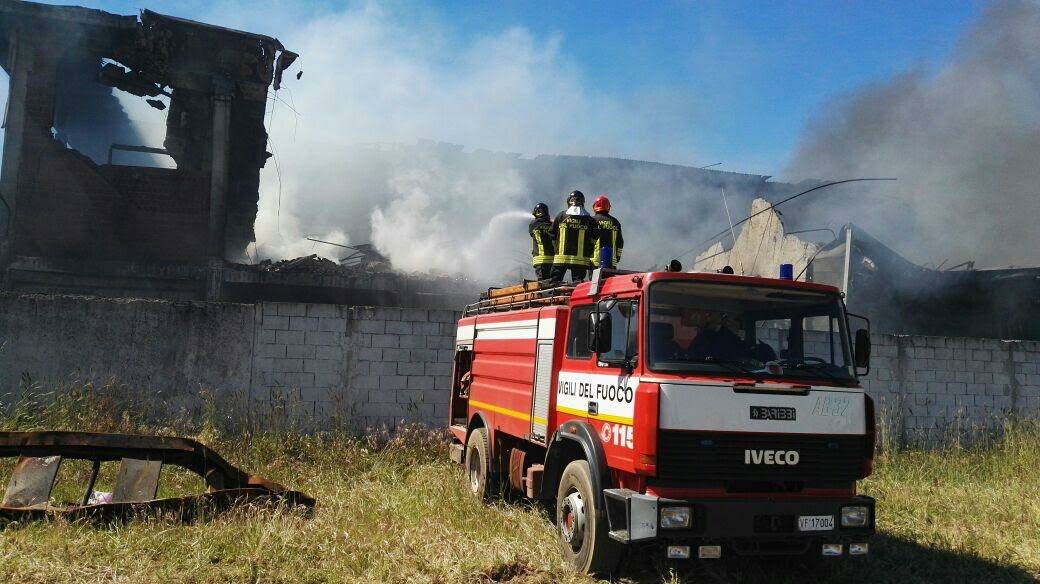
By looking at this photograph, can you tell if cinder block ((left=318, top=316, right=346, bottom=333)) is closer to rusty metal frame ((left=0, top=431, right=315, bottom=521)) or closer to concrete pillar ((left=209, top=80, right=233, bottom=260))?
rusty metal frame ((left=0, top=431, right=315, bottom=521))

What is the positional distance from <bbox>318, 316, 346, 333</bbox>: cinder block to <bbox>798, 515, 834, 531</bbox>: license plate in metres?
6.47

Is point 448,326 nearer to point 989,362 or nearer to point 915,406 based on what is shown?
point 915,406

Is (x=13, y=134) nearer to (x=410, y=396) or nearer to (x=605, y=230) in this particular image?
(x=410, y=396)

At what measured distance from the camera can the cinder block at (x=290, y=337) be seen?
9.38m

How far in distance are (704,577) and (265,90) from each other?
1652 centimetres

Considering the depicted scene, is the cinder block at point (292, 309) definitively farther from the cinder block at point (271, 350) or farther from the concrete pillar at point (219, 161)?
the concrete pillar at point (219, 161)

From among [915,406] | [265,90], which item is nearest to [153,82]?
[265,90]

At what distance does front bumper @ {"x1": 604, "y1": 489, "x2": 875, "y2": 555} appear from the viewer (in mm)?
4359

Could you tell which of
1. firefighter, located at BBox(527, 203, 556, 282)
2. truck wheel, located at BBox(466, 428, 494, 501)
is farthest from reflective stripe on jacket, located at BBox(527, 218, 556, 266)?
truck wheel, located at BBox(466, 428, 494, 501)

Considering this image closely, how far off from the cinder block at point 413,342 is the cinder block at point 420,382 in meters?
0.39

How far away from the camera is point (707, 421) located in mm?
4461

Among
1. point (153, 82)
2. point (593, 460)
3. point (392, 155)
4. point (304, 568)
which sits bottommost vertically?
point (304, 568)

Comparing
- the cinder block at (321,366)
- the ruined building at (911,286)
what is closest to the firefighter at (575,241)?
the cinder block at (321,366)

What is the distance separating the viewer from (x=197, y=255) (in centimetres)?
1795
